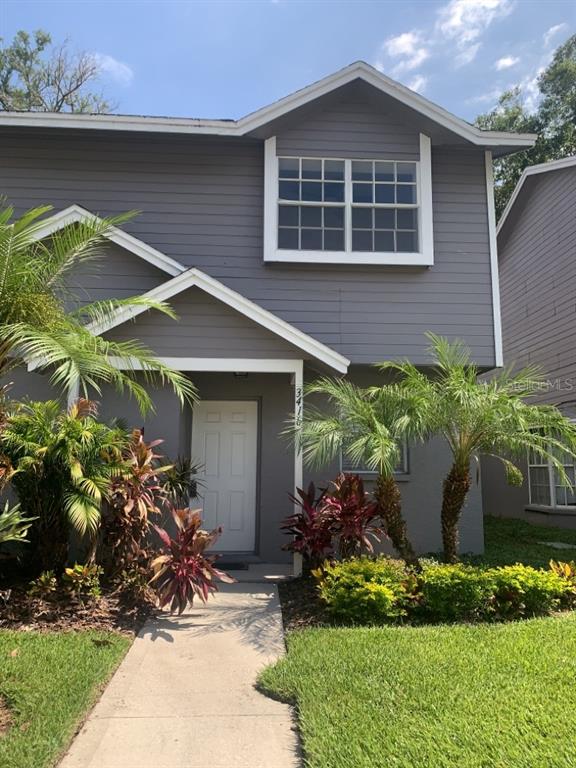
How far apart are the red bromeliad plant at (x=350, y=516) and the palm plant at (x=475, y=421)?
983 mm

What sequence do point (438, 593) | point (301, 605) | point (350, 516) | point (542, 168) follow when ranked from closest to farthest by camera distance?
point (438, 593) → point (301, 605) → point (350, 516) → point (542, 168)

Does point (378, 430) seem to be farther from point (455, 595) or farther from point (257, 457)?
point (257, 457)

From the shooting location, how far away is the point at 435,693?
13.4 feet

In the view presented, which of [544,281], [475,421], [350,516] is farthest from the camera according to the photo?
[544,281]

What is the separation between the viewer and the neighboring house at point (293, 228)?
30.6 feet

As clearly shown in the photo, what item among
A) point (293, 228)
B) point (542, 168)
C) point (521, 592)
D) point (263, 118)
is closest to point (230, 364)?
point (293, 228)

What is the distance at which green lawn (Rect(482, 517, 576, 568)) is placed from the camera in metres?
9.06

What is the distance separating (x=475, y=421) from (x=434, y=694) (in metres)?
3.52

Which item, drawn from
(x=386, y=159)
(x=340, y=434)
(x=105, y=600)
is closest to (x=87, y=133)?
(x=386, y=159)

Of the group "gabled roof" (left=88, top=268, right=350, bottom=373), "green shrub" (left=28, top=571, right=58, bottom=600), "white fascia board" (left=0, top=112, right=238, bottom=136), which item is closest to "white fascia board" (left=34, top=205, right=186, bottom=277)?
"gabled roof" (left=88, top=268, right=350, bottom=373)

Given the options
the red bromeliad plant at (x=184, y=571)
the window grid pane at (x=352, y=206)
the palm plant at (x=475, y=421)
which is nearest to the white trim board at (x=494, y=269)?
the window grid pane at (x=352, y=206)

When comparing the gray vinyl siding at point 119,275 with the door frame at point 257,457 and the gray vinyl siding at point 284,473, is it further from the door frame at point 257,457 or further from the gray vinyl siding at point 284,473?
the door frame at point 257,457

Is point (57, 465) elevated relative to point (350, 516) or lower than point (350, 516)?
elevated

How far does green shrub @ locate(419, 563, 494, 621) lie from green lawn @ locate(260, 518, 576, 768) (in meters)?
0.26
